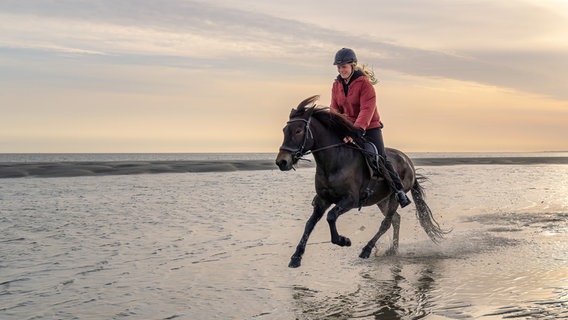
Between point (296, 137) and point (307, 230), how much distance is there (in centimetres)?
155

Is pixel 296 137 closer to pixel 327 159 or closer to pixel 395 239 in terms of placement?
pixel 327 159

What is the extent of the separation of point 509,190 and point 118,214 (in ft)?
Answer: 64.0

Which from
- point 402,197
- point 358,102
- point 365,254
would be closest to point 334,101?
point 358,102

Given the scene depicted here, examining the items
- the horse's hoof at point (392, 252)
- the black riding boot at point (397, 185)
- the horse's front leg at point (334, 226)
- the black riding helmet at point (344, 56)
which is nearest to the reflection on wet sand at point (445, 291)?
the horse's hoof at point (392, 252)

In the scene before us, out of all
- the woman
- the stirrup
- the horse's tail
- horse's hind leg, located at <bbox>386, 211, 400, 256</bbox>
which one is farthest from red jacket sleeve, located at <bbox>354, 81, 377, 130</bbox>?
the horse's tail

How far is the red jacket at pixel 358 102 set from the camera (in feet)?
31.5

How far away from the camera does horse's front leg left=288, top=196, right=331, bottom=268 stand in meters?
8.88

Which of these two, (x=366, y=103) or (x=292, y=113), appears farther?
(x=366, y=103)

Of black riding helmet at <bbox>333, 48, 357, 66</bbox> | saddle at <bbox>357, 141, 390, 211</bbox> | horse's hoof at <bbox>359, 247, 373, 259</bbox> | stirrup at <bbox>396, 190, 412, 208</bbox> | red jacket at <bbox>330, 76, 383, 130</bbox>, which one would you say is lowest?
horse's hoof at <bbox>359, 247, 373, 259</bbox>

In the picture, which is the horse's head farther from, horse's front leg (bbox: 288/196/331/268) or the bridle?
horse's front leg (bbox: 288/196/331/268)

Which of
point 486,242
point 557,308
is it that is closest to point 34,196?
point 486,242

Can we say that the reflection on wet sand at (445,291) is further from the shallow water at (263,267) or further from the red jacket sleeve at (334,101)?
the red jacket sleeve at (334,101)

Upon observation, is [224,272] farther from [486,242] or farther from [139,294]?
[486,242]

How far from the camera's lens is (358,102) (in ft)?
32.5
